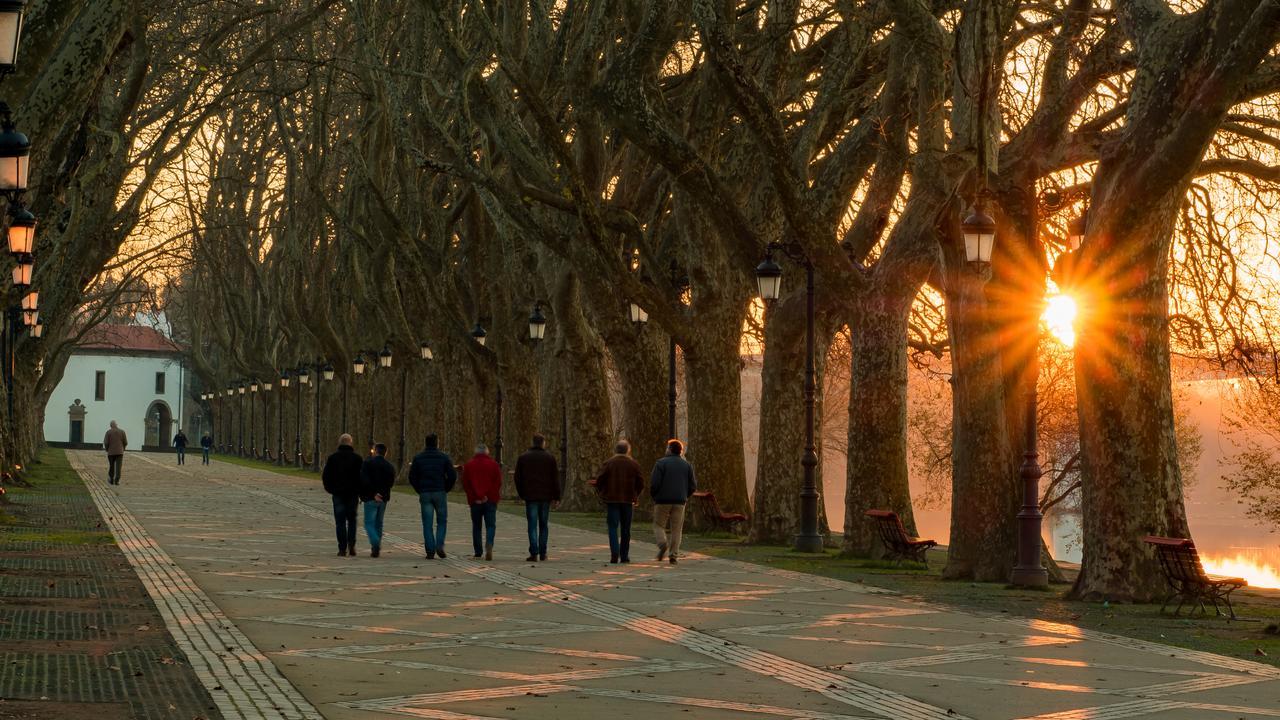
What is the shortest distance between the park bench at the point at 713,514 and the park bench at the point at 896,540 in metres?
5.81

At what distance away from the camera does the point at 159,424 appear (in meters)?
145

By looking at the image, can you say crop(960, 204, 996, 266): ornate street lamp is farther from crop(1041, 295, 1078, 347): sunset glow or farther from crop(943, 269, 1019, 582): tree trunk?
crop(1041, 295, 1078, 347): sunset glow

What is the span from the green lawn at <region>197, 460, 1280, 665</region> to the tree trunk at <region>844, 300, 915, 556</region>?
24.0 inches

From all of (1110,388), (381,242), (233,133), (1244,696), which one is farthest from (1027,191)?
(233,133)

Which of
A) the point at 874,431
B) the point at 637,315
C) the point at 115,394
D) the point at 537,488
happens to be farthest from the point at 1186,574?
the point at 115,394

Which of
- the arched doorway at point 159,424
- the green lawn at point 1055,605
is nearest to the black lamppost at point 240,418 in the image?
the arched doorway at point 159,424

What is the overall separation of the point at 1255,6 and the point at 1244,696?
6.93 metres

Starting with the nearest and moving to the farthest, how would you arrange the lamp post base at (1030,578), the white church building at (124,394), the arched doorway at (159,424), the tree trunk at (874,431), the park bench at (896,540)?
the lamp post base at (1030,578)
the park bench at (896,540)
the tree trunk at (874,431)
the white church building at (124,394)
the arched doorway at (159,424)

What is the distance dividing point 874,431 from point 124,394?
12917 cm

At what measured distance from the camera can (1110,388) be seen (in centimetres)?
1666

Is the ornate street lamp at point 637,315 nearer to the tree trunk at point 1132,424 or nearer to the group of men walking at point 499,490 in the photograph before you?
the group of men walking at point 499,490

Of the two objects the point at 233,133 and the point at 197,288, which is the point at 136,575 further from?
the point at 197,288

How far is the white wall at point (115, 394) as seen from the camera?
138750mm

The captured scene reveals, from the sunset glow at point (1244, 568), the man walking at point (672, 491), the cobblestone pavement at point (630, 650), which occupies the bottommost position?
the sunset glow at point (1244, 568)
